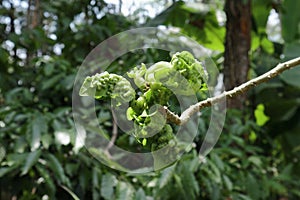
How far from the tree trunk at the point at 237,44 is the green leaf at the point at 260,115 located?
0.84ft

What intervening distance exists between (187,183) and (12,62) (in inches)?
31.8

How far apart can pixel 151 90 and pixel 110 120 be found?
3.65 feet

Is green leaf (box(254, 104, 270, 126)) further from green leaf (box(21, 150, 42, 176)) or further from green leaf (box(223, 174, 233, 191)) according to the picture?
green leaf (box(21, 150, 42, 176))

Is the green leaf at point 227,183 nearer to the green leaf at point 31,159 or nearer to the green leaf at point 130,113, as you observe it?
the green leaf at point 31,159

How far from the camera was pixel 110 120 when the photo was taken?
1.41m

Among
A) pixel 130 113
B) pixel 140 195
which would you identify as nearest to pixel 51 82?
pixel 140 195

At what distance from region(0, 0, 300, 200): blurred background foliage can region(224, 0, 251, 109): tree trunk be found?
114mm

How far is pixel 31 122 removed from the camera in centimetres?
116

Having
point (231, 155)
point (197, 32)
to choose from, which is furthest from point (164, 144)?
point (197, 32)

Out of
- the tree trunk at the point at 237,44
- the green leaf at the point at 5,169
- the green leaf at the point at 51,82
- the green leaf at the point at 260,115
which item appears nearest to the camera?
the green leaf at the point at 5,169

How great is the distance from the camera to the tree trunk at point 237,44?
61.5 inches

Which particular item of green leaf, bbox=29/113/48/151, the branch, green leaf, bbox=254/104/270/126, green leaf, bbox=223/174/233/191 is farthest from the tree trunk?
the branch

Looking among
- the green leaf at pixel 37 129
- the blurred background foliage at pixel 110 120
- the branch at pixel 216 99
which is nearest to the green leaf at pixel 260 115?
the blurred background foliage at pixel 110 120

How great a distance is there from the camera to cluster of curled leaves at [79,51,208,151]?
0.99ft
